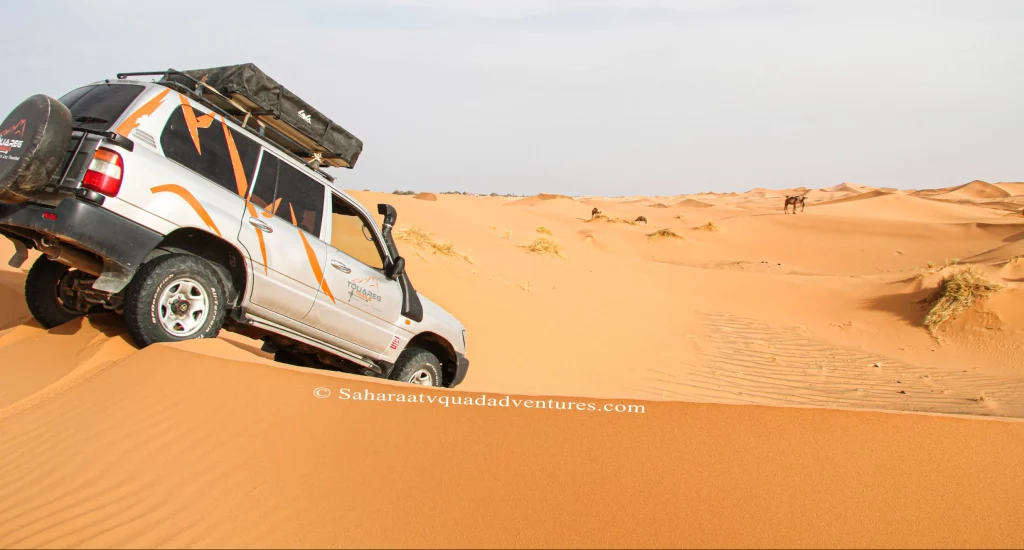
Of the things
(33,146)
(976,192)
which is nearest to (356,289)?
(33,146)

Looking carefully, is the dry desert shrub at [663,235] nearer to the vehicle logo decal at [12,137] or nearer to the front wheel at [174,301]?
the front wheel at [174,301]

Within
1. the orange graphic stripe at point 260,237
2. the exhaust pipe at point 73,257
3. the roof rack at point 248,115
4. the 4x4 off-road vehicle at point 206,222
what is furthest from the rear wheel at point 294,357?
the exhaust pipe at point 73,257

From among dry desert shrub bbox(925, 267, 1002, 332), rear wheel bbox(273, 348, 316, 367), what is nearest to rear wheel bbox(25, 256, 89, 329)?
rear wheel bbox(273, 348, 316, 367)

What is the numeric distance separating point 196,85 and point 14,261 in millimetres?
1830

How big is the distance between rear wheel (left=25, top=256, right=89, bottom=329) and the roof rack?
161cm

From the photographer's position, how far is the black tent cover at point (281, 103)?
5.69 metres

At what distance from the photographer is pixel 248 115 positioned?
5676 mm

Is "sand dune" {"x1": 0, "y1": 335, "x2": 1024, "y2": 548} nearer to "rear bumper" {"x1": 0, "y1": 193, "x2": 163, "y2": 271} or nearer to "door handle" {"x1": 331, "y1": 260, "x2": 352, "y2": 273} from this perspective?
"rear bumper" {"x1": 0, "y1": 193, "x2": 163, "y2": 271}

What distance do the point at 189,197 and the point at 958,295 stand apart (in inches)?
533

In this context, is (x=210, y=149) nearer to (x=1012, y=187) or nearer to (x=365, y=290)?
(x=365, y=290)

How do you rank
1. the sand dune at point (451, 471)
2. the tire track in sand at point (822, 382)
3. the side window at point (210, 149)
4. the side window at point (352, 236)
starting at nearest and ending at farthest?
the sand dune at point (451, 471), the side window at point (210, 149), the side window at point (352, 236), the tire track in sand at point (822, 382)

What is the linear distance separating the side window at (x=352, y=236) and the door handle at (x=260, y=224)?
0.86 meters

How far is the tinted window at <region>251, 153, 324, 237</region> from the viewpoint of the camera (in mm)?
5695

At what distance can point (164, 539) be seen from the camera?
8.82 ft
